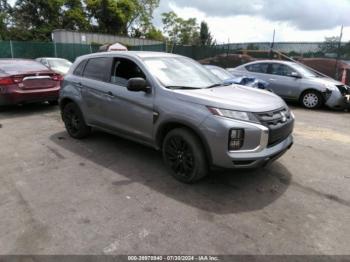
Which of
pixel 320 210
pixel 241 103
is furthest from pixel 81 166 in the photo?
pixel 320 210

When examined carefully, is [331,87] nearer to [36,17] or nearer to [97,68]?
[97,68]

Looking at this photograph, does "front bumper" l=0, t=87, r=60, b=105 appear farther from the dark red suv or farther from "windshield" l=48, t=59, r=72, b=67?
"windshield" l=48, t=59, r=72, b=67

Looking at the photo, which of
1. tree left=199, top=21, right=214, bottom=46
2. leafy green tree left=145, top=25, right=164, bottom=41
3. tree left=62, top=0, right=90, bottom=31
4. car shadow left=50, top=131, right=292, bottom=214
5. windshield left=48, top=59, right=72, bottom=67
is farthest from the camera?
tree left=199, top=21, right=214, bottom=46

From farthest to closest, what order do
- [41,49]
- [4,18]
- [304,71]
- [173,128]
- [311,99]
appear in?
[4,18]
[41,49]
[304,71]
[311,99]
[173,128]

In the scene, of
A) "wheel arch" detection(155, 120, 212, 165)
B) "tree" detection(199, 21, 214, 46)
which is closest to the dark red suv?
"wheel arch" detection(155, 120, 212, 165)

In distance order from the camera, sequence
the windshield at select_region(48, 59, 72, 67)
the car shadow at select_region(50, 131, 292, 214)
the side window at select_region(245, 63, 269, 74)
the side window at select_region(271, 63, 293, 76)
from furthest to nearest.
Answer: the windshield at select_region(48, 59, 72, 67) → the side window at select_region(245, 63, 269, 74) → the side window at select_region(271, 63, 293, 76) → the car shadow at select_region(50, 131, 292, 214)

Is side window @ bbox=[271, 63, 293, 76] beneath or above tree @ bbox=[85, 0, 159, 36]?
beneath

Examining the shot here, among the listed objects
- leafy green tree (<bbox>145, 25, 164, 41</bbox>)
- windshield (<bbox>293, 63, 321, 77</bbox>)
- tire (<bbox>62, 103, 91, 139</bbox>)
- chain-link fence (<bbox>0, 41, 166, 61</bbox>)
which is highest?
leafy green tree (<bbox>145, 25, 164, 41</bbox>)

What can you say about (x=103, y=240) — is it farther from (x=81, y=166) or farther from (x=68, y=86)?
(x=68, y=86)

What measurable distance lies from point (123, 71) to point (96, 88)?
615 mm

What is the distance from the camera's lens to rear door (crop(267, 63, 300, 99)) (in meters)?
9.83

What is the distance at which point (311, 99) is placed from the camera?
31.5 feet

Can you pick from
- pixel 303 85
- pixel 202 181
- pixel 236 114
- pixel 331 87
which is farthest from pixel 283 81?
pixel 236 114

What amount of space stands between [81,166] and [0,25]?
40216 millimetres
